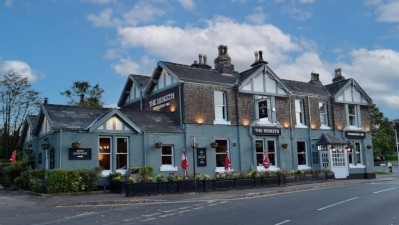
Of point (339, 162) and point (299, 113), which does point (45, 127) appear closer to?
point (299, 113)

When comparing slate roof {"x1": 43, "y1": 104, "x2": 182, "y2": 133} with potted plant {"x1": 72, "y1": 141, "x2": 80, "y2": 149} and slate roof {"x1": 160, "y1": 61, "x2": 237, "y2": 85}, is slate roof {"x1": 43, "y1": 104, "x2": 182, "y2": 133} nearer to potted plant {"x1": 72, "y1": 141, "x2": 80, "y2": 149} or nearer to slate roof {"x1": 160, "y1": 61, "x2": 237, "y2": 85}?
potted plant {"x1": 72, "y1": 141, "x2": 80, "y2": 149}

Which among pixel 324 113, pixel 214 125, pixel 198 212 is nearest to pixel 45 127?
pixel 214 125

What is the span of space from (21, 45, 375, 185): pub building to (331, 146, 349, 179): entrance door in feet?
0.27

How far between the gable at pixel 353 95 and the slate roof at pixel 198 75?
11.1m

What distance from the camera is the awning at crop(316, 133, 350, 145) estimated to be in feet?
114

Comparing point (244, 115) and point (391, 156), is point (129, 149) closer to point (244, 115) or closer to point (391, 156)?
point (244, 115)

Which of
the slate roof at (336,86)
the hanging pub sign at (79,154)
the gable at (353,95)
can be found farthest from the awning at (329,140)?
the hanging pub sign at (79,154)

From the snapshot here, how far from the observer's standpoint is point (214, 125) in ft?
98.9

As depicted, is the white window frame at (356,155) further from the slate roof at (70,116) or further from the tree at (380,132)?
the tree at (380,132)

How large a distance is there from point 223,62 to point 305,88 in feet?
27.2

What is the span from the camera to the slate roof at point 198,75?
2964 cm

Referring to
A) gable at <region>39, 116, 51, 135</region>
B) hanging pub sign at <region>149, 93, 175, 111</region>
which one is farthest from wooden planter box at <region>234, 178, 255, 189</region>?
gable at <region>39, 116, 51, 135</region>

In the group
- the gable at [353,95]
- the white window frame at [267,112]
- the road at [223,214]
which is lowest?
the road at [223,214]

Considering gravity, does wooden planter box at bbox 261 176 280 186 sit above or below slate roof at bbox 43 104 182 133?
below
